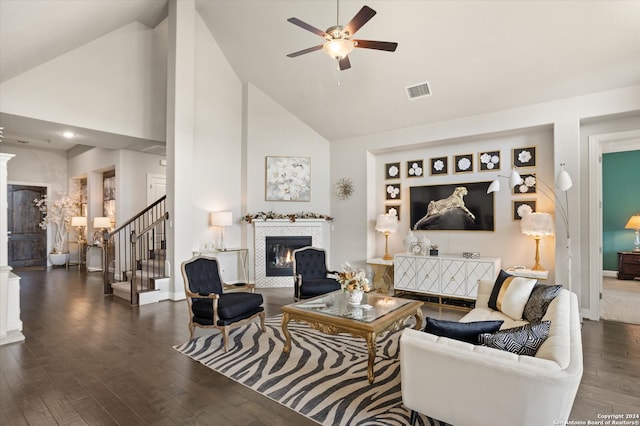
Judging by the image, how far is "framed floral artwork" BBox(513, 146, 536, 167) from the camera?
544 cm

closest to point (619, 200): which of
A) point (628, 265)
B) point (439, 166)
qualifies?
point (628, 265)

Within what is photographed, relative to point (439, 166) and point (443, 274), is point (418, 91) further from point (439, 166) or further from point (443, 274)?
point (443, 274)

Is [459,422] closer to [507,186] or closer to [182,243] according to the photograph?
[507,186]

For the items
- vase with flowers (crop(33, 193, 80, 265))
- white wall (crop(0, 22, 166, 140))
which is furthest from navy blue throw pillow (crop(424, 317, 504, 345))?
vase with flowers (crop(33, 193, 80, 265))

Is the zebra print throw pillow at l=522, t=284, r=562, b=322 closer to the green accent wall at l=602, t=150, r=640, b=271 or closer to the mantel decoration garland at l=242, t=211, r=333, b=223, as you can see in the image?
the mantel decoration garland at l=242, t=211, r=333, b=223

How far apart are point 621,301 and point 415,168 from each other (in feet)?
13.6

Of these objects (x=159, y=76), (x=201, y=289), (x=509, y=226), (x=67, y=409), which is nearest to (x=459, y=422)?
(x=67, y=409)

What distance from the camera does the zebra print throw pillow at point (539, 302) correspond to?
10.4 ft

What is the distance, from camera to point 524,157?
552 centimetres

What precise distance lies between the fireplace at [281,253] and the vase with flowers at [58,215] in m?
7.05

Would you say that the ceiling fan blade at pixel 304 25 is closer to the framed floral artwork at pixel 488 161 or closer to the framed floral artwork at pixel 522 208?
the framed floral artwork at pixel 488 161

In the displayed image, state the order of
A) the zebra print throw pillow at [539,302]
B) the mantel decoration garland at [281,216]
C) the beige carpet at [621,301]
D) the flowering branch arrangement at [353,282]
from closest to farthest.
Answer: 1. the zebra print throw pillow at [539,302]
2. the flowering branch arrangement at [353,282]
3. the beige carpet at [621,301]
4. the mantel decoration garland at [281,216]

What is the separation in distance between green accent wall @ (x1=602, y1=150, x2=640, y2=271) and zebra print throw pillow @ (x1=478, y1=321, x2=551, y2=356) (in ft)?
26.9

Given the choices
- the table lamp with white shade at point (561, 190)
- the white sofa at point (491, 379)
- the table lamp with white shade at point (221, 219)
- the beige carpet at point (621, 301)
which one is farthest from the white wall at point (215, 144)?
the beige carpet at point (621, 301)
